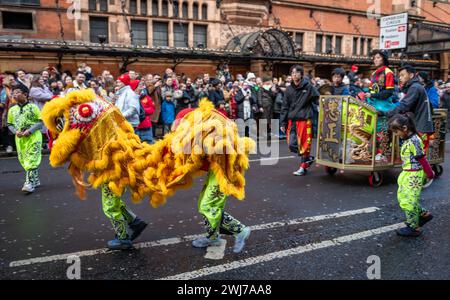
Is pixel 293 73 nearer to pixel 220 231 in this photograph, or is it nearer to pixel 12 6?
pixel 220 231

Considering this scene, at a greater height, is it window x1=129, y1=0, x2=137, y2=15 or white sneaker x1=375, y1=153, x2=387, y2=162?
window x1=129, y1=0, x2=137, y2=15

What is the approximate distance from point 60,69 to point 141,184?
12340mm

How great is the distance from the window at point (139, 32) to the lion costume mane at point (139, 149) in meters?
15.4

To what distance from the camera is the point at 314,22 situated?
24.2 meters

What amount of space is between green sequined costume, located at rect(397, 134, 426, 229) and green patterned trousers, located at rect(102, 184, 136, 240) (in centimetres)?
293

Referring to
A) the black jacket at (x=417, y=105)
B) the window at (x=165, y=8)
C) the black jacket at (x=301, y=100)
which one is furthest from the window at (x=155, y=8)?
the black jacket at (x=417, y=105)

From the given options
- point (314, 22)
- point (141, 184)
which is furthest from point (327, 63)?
point (141, 184)

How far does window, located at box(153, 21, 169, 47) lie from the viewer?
61.9ft

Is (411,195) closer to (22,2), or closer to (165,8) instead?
(22,2)

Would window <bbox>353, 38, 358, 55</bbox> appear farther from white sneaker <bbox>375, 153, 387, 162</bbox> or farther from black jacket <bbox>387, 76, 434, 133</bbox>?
black jacket <bbox>387, 76, 434, 133</bbox>

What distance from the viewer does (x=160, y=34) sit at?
62.5 ft

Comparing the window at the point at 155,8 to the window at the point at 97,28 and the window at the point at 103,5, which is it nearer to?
the window at the point at 103,5

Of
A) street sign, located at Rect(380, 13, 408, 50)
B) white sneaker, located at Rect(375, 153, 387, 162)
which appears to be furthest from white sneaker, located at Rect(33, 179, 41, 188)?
Answer: street sign, located at Rect(380, 13, 408, 50)

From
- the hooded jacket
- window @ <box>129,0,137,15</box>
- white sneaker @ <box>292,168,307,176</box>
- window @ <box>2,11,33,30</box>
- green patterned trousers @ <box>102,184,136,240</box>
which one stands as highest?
window @ <box>129,0,137,15</box>
